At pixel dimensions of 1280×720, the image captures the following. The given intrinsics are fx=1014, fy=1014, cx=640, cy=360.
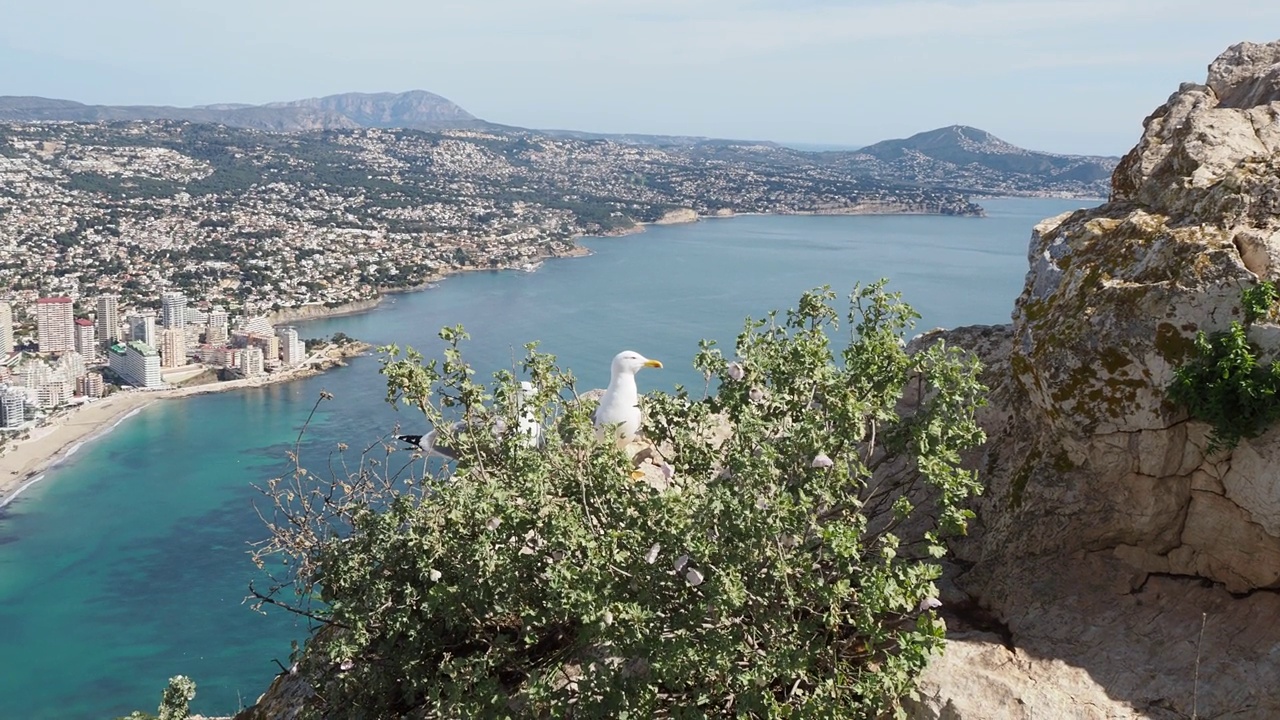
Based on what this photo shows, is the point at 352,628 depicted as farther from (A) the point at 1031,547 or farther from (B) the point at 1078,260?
(B) the point at 1078,260

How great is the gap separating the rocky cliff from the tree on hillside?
384 millimetres

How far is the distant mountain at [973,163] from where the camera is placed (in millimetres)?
115875

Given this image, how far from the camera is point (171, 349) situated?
4434cm

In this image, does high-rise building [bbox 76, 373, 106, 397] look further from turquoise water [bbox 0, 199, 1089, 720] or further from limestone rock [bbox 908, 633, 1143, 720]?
limestone rock [bbox 908, 633, 1143, 720]

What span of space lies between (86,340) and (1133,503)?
1929 inches

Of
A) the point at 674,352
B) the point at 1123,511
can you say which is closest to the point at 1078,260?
the point at 1123,511

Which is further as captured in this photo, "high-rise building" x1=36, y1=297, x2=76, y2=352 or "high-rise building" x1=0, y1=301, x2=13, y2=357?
"high-rise building" x1=36, y1=297, x2=76, y2=352

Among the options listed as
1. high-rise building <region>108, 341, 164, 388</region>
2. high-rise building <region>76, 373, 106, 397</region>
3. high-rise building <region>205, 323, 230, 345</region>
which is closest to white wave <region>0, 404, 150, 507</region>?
high-rise building <region>76, 373, 106, 397</region>

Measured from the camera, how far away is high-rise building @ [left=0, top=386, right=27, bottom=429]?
118 ft

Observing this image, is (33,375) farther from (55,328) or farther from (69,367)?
(55,328)

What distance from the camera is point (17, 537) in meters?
27.7

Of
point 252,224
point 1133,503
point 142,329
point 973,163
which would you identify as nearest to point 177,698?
point 1133,503

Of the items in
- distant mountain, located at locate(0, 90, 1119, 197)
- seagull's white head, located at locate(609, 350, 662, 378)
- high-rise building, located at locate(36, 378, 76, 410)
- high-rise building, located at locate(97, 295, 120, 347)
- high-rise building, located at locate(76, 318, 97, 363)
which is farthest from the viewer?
distant mountain, located at locate(0, 90, 1119, 197)

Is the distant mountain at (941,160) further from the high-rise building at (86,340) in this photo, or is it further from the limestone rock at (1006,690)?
the limestone rock at (1006,690)
